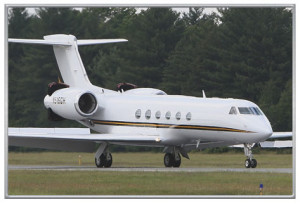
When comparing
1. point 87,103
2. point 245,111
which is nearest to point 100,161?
point 87,103

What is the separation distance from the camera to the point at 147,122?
37656 mm

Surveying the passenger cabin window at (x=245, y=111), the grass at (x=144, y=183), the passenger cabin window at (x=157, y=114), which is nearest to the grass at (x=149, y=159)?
the passenger cabin window at (x=157, y=114)

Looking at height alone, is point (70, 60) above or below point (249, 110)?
above

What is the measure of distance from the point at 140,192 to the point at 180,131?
10408 millimetres

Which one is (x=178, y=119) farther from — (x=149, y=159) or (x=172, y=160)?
(x=149, y=159)

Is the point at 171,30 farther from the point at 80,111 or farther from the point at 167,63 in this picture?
the point at 80,111

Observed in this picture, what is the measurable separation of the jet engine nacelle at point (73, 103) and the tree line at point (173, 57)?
45.0 feet

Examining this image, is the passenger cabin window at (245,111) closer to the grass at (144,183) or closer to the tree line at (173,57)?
the grass at (144,183)

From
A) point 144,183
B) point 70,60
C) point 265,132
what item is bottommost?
point 144,183

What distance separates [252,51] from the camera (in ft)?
185

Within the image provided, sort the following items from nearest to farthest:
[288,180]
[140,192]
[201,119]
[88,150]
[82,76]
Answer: [140,192] → [288,180] → [201,119] → [88,150] → [82,76]

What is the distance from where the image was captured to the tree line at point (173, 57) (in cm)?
5522

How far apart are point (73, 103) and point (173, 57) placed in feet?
63.9

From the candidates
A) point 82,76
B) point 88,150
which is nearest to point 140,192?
point 88,150
